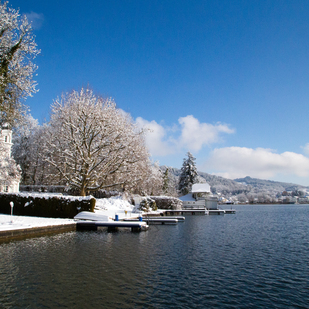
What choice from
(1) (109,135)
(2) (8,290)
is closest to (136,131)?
(1) (109,135)

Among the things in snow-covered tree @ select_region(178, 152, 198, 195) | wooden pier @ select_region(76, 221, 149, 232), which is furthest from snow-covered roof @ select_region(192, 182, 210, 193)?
wooden pier @ select_region(76, 221, 149, 232)

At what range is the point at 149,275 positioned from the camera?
32.5 ft

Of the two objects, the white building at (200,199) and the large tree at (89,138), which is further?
the white building at (200,199)

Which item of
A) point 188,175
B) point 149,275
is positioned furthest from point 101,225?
point 188,175

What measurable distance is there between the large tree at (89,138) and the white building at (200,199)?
30235mm

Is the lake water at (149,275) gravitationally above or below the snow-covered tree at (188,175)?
below

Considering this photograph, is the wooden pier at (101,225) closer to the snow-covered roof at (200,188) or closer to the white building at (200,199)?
the white building at (200,199)

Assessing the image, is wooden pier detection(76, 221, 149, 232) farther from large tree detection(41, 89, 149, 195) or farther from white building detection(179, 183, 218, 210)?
white building detection(179, 183, 218, 210)

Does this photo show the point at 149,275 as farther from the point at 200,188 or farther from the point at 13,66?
the point at 200,188

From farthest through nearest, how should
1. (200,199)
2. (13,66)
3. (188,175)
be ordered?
(188,175)
(200,199)
(13,66)

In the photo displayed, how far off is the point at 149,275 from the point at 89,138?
21.1 metres

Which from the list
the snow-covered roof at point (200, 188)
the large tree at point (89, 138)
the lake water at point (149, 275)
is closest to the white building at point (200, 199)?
the snow-covered roof at point (200, 188)

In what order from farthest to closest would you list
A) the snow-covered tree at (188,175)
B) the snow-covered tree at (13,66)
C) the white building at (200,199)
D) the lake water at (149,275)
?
1. the snow-covered tree at (188,175)
2. the white building at (200,199)
3. the snow-covered tree at (13,66)
4. the lake water at (149,275)

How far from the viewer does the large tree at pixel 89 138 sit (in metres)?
27.5
